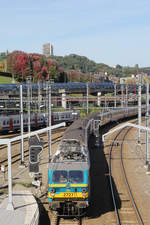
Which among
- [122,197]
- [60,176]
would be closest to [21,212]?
[60,176]

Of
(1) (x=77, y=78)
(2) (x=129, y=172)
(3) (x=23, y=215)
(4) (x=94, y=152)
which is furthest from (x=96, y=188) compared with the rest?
(1) (x=77, y=78)

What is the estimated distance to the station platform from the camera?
1384 centimetres

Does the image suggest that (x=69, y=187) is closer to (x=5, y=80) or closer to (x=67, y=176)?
(x=67, y=176)

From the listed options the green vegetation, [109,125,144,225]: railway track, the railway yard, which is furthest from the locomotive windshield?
the green vegetation

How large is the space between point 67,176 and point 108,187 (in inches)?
253

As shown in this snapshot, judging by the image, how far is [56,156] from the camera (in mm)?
17609

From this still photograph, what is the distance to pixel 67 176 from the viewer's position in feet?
50.4

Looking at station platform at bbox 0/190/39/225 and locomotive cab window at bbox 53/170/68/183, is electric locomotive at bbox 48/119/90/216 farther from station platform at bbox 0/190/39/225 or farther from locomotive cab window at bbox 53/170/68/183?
station platform at bbox 0/190/39/225

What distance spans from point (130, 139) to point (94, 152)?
38.6 feet

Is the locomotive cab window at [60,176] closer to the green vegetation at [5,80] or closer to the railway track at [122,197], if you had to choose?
the railway track at [122,197]

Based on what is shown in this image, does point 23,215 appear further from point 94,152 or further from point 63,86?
point 63,86

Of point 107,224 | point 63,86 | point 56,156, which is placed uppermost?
point 63,86

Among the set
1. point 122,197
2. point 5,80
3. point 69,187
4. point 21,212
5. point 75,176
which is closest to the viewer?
point 69,187

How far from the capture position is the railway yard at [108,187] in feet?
51.7
